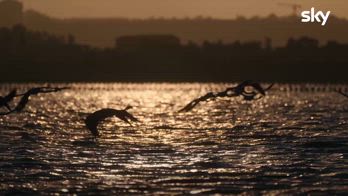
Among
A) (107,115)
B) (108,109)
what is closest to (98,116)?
(108,109)

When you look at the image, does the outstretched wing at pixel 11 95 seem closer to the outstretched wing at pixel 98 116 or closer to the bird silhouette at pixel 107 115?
the bird silhouette at pixel 107 115

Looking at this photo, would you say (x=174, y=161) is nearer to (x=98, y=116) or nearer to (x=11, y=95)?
(x=11, y=95)

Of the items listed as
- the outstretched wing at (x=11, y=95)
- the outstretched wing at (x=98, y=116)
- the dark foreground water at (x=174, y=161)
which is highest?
the outstretched wing at (x=11, y=95)

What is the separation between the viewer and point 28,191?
116 feet

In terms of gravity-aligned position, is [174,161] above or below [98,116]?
below

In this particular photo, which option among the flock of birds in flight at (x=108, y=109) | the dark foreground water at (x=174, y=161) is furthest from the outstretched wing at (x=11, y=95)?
the dark foreground water at (x=174, y=161)

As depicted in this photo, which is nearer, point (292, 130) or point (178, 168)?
point (178, 168)

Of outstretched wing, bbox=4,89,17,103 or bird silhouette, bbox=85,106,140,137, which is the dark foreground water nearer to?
bird silhouette, bbox=85,106,140,137

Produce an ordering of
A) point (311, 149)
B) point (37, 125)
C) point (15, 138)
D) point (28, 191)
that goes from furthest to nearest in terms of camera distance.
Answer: point (37, 125) → point (15, 138) → point (311, 149) → point (28, 191)

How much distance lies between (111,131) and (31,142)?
7.72 m

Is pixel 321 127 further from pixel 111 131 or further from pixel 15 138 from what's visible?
pixel 15 138

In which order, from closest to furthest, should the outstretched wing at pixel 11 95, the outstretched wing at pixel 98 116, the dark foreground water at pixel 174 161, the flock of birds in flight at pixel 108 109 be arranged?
the dark foreground water at pixel 174 161 → the outstretched wing at pixel 11 95 → the flock of birds in flight at pixel 108 109 → the outstretched wing at pixel 98 116

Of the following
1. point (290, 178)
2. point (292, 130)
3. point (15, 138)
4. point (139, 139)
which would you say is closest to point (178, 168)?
point (290, 178)

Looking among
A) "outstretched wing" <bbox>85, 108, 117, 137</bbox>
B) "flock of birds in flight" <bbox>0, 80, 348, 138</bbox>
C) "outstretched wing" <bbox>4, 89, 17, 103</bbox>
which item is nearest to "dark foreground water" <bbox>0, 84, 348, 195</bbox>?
"outstretched wing" <bbox>85, 108, 117, 137</bbox>
